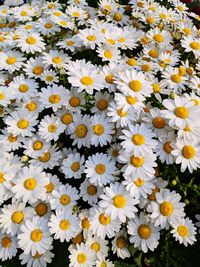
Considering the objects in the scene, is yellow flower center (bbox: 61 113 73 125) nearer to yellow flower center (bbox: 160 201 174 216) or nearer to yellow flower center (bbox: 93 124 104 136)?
yellow flower center (bbox: 93 124 104 136)

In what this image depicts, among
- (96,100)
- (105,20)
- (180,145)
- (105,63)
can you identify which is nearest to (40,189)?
(96,100)

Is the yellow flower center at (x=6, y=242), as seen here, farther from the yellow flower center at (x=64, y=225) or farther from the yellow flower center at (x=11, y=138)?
the yellow flower center at (x=11, y=138)

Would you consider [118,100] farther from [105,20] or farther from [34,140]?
[105,20]

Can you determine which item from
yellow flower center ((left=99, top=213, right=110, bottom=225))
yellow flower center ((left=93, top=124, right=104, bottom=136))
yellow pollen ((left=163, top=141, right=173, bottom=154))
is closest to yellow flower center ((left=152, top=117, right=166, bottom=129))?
yellow pollen ((left=163, top=141, right=173, bottom=154))

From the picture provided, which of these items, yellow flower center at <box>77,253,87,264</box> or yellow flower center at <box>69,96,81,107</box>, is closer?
yellow flower center at <box>77,253,87,264</box>

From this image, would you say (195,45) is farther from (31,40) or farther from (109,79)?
(31,40)

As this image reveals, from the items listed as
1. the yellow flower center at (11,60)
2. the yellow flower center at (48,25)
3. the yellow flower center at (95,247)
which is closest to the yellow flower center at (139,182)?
the yellow flower center at (95,247)

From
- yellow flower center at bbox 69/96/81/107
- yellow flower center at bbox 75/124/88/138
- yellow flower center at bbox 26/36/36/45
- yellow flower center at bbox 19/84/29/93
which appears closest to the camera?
yellow flower center at bbox 75/124/88/138
